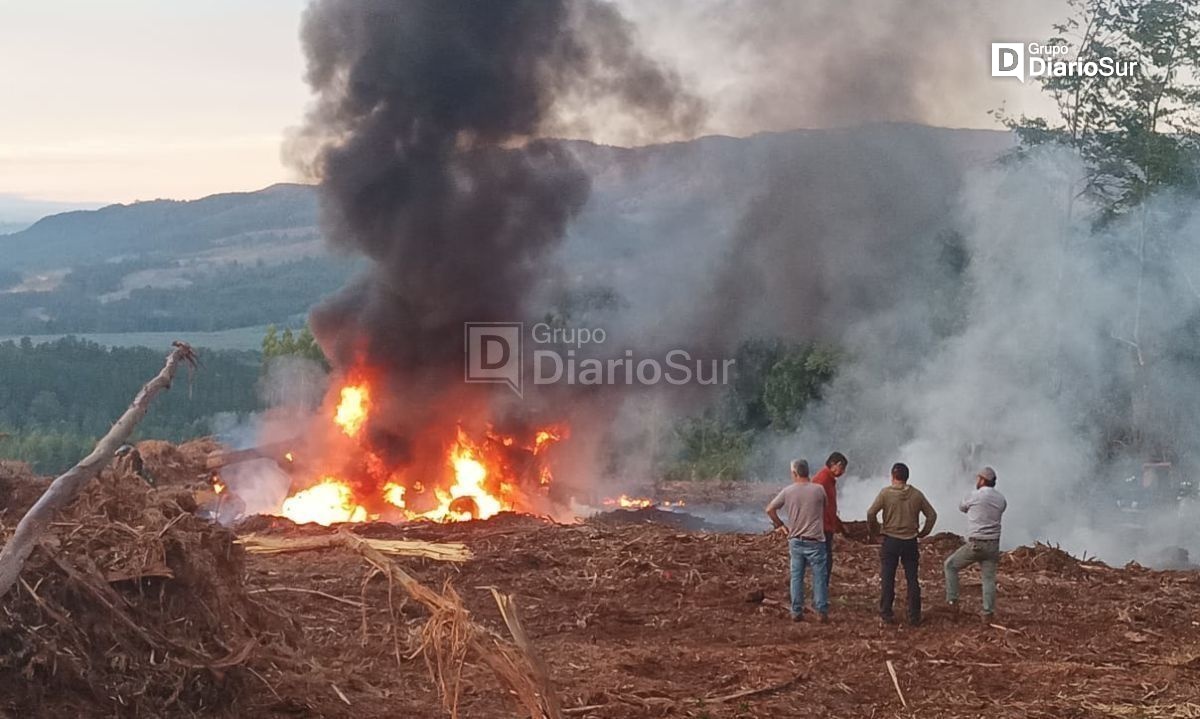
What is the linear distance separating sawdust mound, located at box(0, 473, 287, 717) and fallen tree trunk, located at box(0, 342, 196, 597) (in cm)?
22

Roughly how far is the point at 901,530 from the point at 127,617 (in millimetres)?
6469

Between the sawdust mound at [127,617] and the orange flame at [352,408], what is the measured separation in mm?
12090

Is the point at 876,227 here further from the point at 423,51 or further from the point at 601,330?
the point at 423,51

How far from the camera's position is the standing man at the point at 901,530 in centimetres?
968

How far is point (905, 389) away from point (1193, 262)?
5636 mm

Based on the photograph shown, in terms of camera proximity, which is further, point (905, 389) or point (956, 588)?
point (905, 389)

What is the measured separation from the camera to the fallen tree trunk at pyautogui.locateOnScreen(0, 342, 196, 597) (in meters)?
5.45

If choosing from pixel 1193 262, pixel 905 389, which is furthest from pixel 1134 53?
pixel 905 389

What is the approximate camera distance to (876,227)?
2750cm

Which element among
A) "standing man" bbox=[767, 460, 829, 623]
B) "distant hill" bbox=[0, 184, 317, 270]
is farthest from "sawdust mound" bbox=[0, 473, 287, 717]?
"distant hill" bbox=[0, 184, 317, 270]

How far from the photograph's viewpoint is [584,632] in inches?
377

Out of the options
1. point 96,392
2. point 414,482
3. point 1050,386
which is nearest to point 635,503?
point 414,482

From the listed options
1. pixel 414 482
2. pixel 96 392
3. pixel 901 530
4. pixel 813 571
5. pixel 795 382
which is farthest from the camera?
pixel 96 392

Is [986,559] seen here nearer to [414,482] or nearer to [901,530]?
[901,530]
